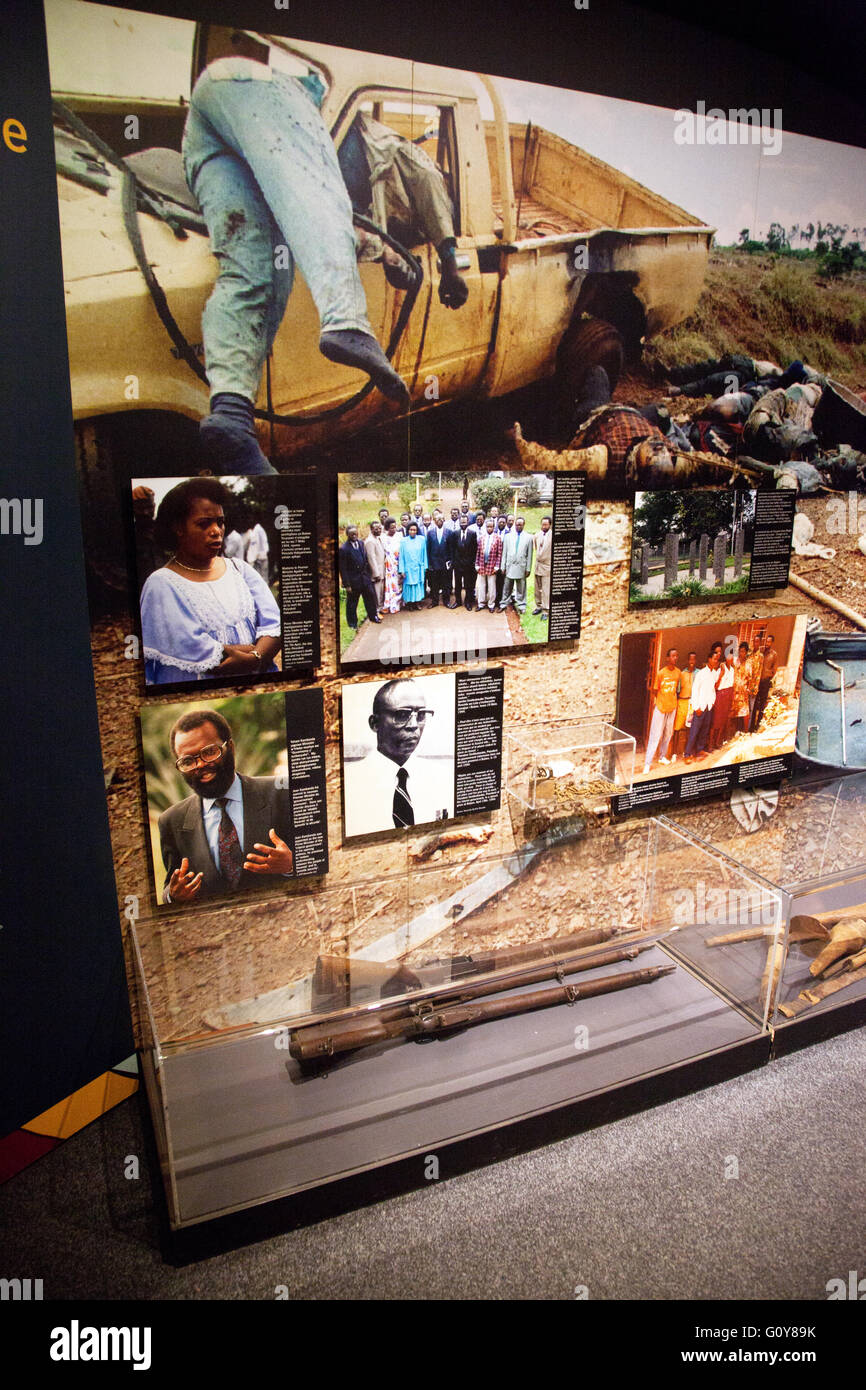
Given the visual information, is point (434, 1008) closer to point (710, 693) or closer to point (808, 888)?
point (808, 888)

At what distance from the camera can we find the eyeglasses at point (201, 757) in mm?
3131

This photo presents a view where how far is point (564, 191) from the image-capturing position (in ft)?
10.9

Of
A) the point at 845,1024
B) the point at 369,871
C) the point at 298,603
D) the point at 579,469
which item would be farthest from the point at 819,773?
the point at 298,603

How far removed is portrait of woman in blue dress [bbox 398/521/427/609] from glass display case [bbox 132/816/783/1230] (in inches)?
45.1

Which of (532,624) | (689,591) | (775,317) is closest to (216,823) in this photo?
(532,624)

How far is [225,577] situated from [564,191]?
6.57 feet

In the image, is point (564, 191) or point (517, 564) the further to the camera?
point (517, 564)

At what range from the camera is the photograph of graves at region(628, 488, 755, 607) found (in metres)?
3.85

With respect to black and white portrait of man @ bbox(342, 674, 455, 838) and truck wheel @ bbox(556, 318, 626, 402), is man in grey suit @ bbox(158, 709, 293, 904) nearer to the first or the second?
black and white portrait of man @ bbox(342, 674, 455, 838)

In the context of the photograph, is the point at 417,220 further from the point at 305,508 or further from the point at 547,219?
the point at 305,508

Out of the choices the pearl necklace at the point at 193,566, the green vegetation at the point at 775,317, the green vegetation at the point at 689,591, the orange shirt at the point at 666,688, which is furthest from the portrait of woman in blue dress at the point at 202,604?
the green vegetation at the point at 775,317

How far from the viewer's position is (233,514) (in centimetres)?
299

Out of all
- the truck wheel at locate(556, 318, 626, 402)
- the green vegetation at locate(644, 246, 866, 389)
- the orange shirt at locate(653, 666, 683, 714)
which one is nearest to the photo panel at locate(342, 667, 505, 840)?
the orange shirt at locate(653, 666, 683, 714)

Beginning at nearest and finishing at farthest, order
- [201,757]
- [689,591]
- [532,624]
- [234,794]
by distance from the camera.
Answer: [201,757], [234,794], [532,624], [689,591]
